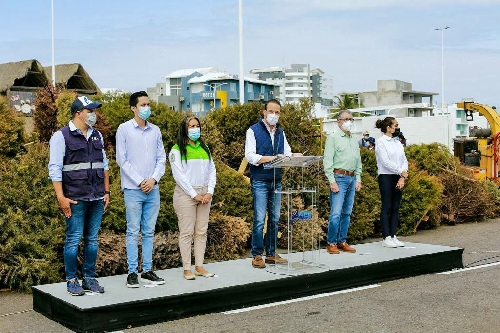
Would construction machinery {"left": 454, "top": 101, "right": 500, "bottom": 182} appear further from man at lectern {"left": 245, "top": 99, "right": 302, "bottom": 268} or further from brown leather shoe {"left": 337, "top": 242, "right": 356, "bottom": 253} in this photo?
man at lectern {"left": 245, "top": 99, "right": 302, "bottom": 268}

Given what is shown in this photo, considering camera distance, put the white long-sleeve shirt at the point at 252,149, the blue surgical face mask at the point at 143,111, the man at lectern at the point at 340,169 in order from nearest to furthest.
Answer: the blue surgical face mask at the point at 143,111 → the white long-sleeve shirt at the point at 252,149 → the man at lectern at the point at 340,169

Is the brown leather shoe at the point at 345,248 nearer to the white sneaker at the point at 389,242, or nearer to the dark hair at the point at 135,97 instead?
the white sneaker at the point at 389,242

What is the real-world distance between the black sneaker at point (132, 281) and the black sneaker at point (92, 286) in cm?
32

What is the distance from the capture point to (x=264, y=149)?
8469mm

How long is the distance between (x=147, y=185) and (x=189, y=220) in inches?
26.9

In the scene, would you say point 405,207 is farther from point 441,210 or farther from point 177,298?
point 177,298

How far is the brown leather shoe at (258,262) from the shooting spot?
8.49 metres

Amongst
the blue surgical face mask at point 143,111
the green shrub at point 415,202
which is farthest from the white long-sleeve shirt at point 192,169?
the green shrub at point 415,202

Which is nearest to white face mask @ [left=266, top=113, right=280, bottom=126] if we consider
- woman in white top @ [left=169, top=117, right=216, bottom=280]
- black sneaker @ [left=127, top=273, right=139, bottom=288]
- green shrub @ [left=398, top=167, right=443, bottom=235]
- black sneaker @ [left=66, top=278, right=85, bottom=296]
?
woman in white top @ [left=169, top=117, right=216, bottom=280]

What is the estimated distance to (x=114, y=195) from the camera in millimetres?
9914

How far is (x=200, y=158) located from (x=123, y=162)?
91 centimetres

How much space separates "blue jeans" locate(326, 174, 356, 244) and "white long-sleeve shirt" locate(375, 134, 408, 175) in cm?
70

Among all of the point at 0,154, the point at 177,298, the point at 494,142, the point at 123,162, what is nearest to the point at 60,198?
the point at 123,162

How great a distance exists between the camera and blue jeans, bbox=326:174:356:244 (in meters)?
9.48
